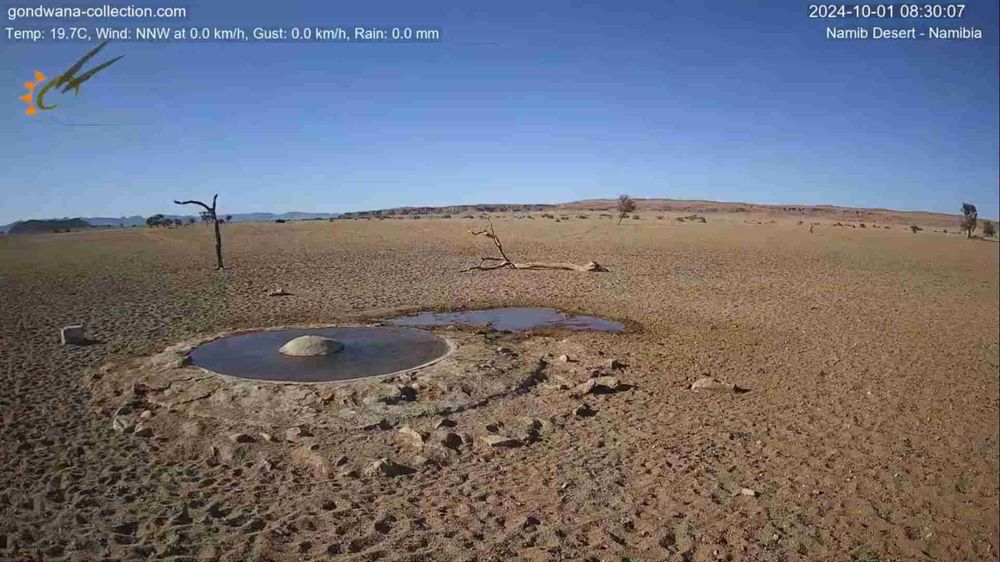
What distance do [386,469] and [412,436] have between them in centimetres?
71

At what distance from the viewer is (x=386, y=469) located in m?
5.57

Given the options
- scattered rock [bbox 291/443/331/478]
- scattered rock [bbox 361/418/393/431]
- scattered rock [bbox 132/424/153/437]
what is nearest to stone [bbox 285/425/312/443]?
scattered rock [bbox 291/443/331/478]

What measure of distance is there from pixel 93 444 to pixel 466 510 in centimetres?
418

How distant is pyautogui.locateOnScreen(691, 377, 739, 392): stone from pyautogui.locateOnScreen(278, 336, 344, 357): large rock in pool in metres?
5.54

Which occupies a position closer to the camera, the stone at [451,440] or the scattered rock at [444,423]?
the stone at [451,440]

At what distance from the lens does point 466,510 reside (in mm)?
4898

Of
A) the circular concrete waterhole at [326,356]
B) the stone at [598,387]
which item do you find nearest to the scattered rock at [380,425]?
the circular concrete waterhole at [326,356]

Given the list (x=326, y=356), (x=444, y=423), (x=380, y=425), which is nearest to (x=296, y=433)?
(x=380, y=425)

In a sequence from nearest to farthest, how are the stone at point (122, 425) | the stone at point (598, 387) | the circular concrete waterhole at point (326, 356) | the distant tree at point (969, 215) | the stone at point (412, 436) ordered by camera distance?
the stone at point (412, 436)
the stone at point (122, 425)
the stone at point (598, 387)
the circular concrete waterhole at point (326, 356)
the distant tree at point (969, 215)

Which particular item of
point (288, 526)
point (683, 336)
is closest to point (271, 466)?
point (288, 526)

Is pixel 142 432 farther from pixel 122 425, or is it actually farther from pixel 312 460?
pixel 312 460

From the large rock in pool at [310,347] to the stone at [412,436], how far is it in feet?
10.2

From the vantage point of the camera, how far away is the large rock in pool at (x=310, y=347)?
891 centimetres

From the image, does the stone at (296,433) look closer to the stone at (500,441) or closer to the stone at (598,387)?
the stone at (500,441)
